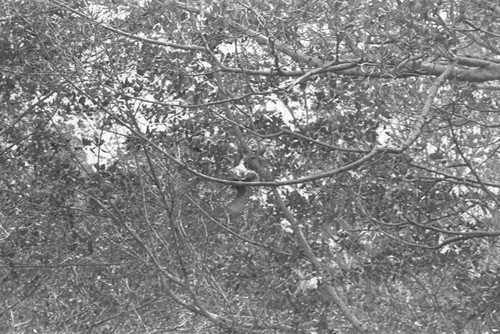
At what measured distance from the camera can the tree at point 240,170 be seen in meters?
4.82

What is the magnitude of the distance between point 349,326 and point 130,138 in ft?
6.24

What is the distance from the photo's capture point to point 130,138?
5074mm

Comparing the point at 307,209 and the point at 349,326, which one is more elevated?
the point at 307,209

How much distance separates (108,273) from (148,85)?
53.8 inches

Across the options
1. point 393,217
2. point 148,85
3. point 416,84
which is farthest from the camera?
point 416,84

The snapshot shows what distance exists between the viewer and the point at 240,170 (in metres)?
5.39

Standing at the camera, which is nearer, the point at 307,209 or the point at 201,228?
the point at 307,209

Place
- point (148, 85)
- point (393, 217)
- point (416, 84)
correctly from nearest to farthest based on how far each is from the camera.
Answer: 1. point (393, 217)
2. point (148, 85)
3. point (416, 84)

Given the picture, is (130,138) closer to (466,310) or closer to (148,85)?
(148,85)

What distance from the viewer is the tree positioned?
4.82m

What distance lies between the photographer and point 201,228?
223 inches

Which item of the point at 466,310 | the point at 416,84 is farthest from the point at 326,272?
the point at 416,84

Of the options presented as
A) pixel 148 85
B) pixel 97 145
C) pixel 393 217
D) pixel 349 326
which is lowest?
pixel 349 326

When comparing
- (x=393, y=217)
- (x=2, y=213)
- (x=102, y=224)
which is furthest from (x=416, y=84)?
(x=2, y=213)
